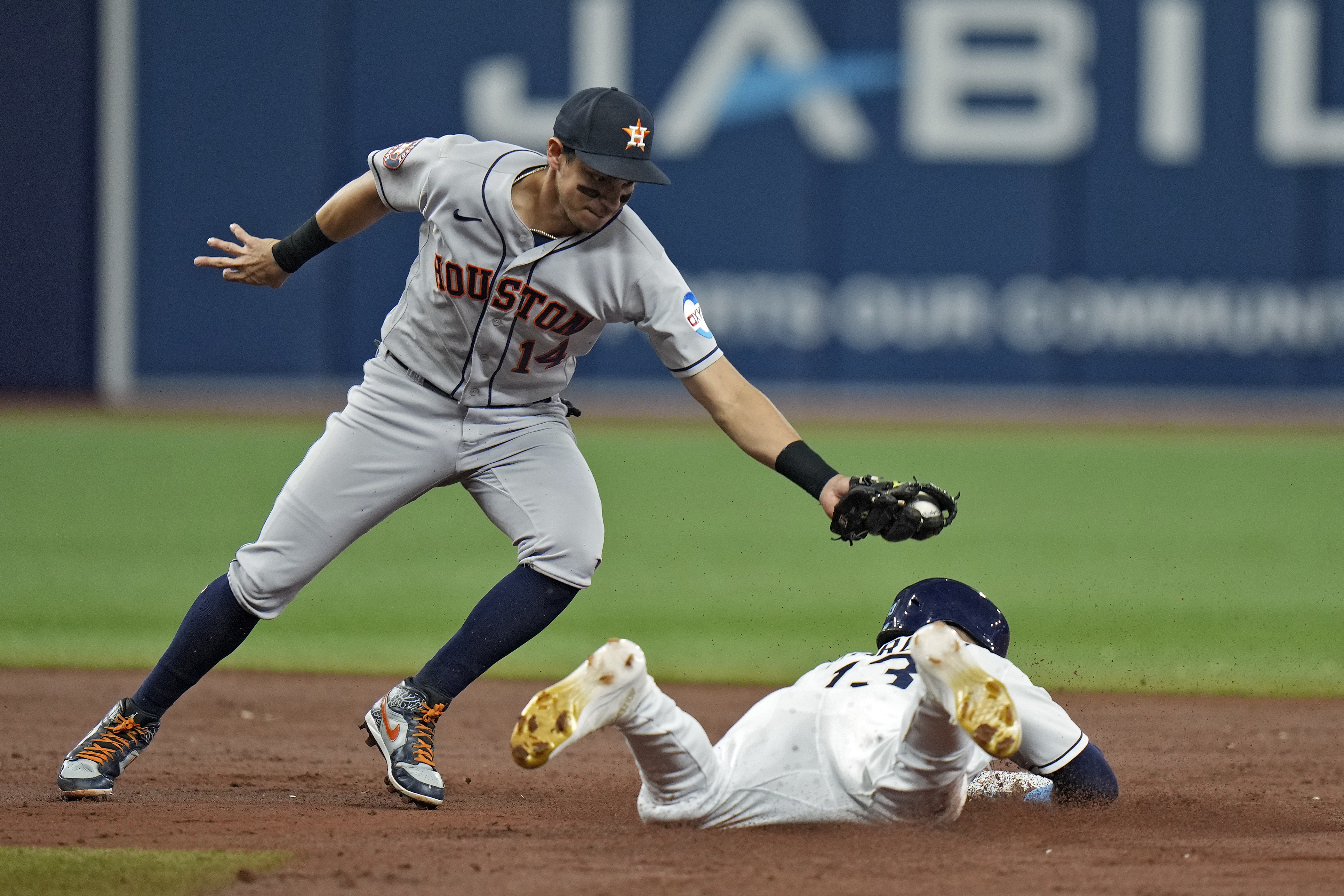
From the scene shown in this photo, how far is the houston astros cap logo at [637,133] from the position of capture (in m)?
3.57

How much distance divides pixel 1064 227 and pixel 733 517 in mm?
6814

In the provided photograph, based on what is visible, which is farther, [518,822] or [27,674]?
[27,674]

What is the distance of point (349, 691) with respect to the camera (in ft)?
18.4

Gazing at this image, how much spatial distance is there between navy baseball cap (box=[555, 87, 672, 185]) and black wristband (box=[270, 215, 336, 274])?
87 centimetres

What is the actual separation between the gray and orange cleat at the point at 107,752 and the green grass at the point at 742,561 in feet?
6.76

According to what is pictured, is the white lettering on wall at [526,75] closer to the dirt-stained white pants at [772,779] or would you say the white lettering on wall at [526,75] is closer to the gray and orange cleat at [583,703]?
the dirt-stained white pants at [772,779]

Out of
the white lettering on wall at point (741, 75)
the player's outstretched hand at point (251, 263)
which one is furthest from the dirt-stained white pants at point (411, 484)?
the white lettering on wall at point (741, 75)

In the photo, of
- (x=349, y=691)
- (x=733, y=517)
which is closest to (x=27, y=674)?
(x=349, y=691)

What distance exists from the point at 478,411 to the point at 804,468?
90cm

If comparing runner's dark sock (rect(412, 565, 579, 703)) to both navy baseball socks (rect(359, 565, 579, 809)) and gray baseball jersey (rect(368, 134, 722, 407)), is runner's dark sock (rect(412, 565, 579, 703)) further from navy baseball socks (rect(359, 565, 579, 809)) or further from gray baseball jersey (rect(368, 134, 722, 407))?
gray baseball jersey (rect(368, 134, 722, 407))

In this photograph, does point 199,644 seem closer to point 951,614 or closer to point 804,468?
point 804,468

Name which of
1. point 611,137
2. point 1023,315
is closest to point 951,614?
point 611,137

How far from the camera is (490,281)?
3.78 metres

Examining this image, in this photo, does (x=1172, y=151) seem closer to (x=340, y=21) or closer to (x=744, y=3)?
(x=744, y=3)
